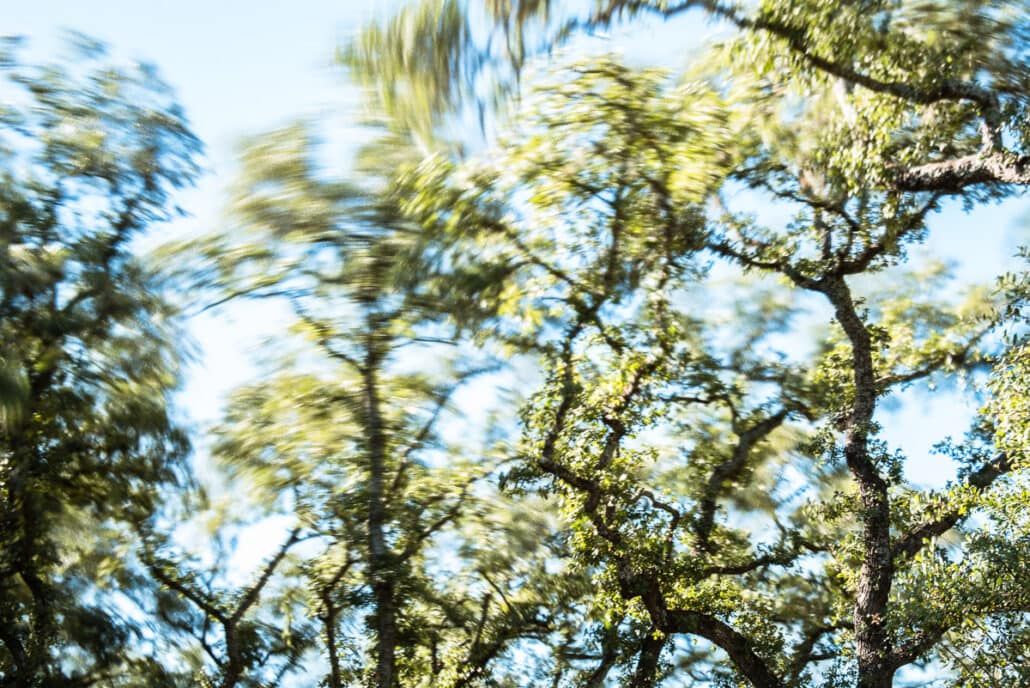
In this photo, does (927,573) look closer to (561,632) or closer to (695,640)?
(695,640)

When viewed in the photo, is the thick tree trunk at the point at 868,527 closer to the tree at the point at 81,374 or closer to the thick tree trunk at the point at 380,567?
the thick tree trunk at the point at 380,567

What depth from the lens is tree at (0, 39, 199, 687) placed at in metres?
9.27

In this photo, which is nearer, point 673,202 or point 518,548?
point 673,202

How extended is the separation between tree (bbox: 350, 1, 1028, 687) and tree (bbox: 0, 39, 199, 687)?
123 inches

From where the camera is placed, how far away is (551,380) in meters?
11.2

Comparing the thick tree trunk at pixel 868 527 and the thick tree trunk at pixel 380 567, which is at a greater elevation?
the thick tree trunk at pixel 868 527

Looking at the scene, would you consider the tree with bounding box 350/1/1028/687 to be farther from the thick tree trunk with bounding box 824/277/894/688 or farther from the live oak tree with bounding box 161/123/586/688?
the live oak tree with bounding box 161/123/586/688

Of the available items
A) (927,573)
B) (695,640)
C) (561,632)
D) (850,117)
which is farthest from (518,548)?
(850,117)

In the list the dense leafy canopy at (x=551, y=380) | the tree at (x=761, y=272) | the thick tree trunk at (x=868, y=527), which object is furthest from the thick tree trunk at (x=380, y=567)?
the thick tree trunk at (x=868, y=527)

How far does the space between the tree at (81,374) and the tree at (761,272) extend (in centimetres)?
312

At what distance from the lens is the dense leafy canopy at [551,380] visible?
9.38 metres

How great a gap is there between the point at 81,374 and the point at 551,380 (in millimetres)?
5186

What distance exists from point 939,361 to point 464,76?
7275 millimetres

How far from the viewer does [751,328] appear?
14.1 meters
